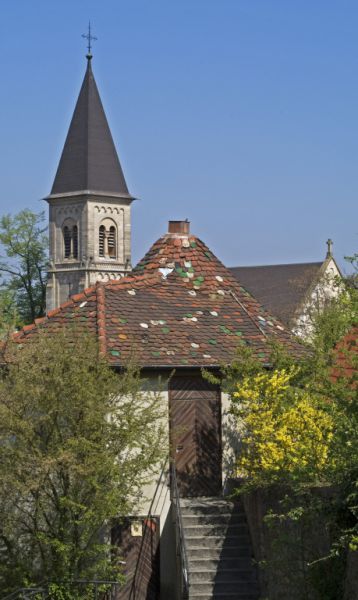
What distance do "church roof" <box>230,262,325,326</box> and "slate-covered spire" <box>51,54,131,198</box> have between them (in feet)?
80.5

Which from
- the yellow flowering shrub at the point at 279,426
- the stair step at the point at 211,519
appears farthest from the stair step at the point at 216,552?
the yellow flowering shrub at the point at 279,426

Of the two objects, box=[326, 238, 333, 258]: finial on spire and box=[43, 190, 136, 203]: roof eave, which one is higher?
box=[43, 190, 136, 203]: roof eave

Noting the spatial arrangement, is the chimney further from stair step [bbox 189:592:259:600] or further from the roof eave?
the roof eave

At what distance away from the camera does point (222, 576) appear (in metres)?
18.4

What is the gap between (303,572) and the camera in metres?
14.6

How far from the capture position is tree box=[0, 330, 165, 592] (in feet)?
54.0

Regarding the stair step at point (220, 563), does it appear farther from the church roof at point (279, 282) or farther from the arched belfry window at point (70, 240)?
the arched belfry window at point (70, 240)

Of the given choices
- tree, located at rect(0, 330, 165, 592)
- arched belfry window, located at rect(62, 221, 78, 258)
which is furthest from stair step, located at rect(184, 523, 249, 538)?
arched belfry window, located at rect(62, 221, 78, 258)

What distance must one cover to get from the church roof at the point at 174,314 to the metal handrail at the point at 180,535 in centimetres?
191

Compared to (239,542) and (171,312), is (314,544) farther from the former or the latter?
(171,312)

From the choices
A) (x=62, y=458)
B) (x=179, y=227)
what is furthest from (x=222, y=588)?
(x=179, y=227)

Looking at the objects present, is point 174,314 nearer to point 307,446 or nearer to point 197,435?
point 197,435

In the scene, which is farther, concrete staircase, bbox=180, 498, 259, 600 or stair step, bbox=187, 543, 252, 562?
stair step, bbox=187, 543, 252, 562

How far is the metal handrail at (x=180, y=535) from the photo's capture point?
17.3 m
